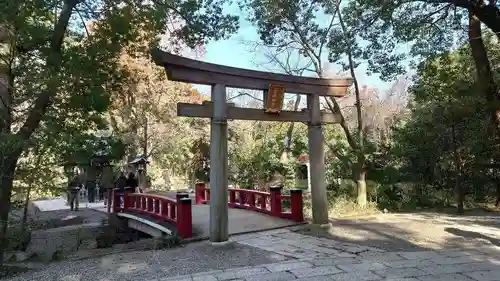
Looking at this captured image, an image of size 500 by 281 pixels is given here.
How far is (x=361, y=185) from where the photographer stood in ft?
39.8

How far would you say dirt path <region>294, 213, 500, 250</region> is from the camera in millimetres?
6559

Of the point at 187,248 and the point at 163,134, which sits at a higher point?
the point at 163,134

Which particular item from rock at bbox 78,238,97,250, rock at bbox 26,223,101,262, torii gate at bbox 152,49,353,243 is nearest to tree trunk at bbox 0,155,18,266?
torii gate at bbox 152,49,353,243

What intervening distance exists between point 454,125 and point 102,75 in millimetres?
9412

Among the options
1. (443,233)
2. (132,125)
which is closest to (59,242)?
(132,125)

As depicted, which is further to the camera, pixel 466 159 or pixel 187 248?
pixel 466 159

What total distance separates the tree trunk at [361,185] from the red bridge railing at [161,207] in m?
5.67

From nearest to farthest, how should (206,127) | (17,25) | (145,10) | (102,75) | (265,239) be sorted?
(17,25) → (265,239) → (102,75) → (145,10) → (206,127)

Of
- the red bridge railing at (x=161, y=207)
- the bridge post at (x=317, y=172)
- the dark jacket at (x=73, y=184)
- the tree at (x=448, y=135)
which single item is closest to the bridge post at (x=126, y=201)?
the red bridge railing at (x=161, y=207)

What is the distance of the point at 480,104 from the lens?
34.8 feet

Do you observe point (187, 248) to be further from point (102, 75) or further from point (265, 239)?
point (102, 75)

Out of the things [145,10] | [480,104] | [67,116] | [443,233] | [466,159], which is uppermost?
[145,10]

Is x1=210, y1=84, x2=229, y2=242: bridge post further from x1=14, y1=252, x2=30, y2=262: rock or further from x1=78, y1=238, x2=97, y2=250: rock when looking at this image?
x1=78, y1=238, x2=97, y2=250: rock

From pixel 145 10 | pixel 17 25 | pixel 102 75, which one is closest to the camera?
pixel 17 25
